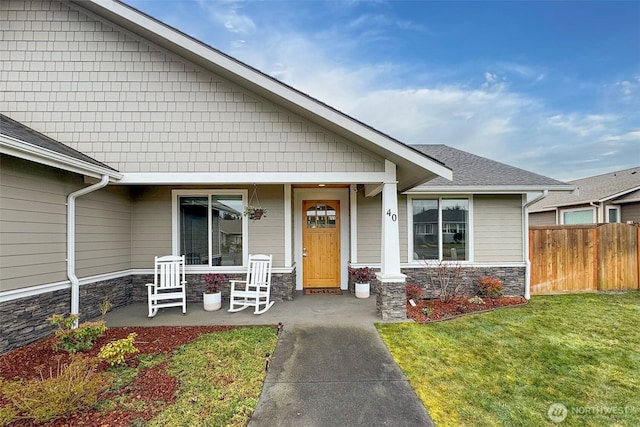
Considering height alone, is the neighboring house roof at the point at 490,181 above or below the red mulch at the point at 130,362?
above

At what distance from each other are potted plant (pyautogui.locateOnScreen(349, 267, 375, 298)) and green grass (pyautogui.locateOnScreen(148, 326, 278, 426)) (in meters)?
2.84

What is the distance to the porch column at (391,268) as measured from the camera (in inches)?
207

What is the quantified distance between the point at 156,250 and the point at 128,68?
387 cm

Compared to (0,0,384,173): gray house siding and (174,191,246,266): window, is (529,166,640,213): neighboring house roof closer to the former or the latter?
(0,0,384,173): gray house siding

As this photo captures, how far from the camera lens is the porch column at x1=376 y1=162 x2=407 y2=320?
5.27 m

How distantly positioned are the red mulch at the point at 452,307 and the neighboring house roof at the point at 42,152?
6.14 metres

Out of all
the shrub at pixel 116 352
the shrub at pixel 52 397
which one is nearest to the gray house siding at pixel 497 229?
the shrub at pixel 116 352

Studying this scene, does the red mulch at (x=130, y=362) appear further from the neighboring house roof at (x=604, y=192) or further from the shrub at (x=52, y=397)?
the neighboring house roof at (x=604, y=192)

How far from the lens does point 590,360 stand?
3893 millimetres

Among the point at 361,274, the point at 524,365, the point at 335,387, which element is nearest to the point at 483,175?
the point at 361,274

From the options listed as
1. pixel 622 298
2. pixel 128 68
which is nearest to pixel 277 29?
pixel 128 68

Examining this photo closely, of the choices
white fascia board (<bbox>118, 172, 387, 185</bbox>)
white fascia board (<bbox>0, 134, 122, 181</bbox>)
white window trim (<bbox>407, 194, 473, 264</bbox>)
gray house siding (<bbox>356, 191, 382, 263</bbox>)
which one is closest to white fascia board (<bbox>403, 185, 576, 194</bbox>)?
white window trim (<bbox>407, 194, 473, 264</bbox>)

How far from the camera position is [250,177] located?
17.4ft

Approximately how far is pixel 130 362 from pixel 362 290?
4.77 metres
